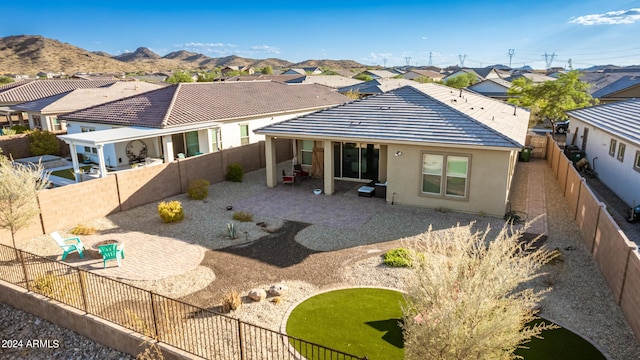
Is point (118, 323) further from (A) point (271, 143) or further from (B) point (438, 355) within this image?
(A) point (271, 143)

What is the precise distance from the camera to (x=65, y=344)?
32.2 ft

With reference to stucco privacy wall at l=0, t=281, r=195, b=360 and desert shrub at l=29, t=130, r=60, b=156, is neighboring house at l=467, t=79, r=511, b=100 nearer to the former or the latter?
desert shrub at l=29, t=130, r=60, b=156

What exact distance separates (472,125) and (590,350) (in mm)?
10913

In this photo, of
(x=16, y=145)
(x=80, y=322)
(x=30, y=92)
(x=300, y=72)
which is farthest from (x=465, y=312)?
(x=300, y=72)

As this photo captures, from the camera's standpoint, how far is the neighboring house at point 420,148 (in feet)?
53.9

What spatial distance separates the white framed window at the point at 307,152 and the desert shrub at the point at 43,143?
1899 centimetres

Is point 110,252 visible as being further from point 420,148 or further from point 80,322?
point 420,148

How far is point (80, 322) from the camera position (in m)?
9.76

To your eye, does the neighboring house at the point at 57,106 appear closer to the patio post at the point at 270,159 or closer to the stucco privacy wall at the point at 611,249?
the patio post at the point at 270,159

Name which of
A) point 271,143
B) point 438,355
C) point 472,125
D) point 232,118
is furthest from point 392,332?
point 232,118

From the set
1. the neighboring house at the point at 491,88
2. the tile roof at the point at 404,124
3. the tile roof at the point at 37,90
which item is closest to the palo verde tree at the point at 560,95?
the neighboring house at the point at 491,88

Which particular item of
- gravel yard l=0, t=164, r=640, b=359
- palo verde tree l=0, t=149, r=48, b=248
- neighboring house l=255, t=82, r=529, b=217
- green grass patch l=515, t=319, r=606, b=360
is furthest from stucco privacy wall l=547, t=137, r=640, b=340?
palo verde tree l=0, t=149, r=48, b=248

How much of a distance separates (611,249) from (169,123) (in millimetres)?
20753

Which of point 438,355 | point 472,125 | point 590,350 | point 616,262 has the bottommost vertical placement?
point 590,350
